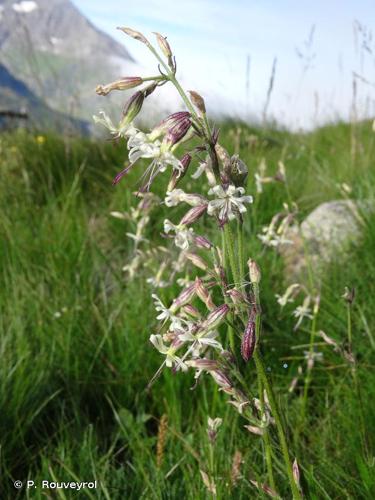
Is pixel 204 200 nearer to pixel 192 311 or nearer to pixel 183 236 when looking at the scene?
pixel 183 236

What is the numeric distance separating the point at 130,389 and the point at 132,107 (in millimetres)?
1392

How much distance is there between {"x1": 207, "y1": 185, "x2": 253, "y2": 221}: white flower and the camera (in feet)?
3.36

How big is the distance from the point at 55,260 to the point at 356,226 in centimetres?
167

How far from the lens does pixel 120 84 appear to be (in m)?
1.05

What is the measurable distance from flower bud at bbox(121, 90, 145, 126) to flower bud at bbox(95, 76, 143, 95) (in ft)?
0.06

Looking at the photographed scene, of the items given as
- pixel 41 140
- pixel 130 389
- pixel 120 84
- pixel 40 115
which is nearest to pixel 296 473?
pixel 120 84

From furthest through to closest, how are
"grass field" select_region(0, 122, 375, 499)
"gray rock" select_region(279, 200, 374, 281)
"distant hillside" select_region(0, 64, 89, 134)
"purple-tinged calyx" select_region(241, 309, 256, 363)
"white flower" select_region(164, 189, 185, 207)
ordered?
"distant hillside" select_region(0, 64, 89, 134), "gray rock" select_region(279, 200, 374, 281), "grass field" select_region(0, 122, 375, 499), "white flower" select_region(164, 189, 185, 207), "purple-tinged calyx" select_region(241, 309, 256, 363)

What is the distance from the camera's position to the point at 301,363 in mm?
2361

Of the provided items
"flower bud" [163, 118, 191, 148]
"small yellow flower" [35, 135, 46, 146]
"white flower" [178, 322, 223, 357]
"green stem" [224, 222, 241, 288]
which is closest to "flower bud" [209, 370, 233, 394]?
"white flower" [178, 322, 223, 357]

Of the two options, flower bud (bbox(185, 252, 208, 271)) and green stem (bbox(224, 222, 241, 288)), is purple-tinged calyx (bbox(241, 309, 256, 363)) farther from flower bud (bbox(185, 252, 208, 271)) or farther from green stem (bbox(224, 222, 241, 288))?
flower bud (bbox(185, 252, 208, 271))

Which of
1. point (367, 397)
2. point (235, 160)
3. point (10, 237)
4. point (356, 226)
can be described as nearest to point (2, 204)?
point (10, 237)

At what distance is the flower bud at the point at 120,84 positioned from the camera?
3.42 feet

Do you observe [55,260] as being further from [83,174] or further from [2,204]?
[83,174]

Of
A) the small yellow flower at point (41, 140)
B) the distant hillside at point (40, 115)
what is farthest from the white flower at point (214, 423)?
the distant hillside at point (40, 115)
